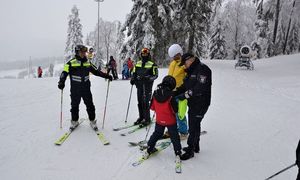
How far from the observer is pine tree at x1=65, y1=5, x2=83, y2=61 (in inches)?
1674

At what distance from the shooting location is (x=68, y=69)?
6.68m

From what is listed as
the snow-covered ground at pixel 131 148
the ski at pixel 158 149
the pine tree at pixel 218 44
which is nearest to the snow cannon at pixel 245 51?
the snow-covered ground at pixel 131 148

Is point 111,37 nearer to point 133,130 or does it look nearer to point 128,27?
point 128,27

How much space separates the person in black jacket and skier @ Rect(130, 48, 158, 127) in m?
1.68

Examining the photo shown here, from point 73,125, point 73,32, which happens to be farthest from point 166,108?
point 73,32

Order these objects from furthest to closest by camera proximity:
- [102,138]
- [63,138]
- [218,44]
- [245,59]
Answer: [218,44] → [245,59] → [102,138] → [63,138]

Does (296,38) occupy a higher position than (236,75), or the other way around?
(296,38)

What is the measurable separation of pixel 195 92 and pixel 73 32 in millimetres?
40163

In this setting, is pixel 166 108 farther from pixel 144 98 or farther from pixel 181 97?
pixel 144 98

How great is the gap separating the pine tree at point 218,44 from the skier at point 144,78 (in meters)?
33.5

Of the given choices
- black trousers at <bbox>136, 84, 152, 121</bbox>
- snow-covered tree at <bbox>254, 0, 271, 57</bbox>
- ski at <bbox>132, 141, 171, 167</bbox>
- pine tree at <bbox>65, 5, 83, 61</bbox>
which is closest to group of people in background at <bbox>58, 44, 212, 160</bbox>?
ski at <bbox>132, 141, 171, 167</bbox>

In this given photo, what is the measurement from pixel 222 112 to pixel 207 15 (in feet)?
58.4

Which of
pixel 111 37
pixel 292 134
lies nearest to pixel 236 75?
pixel 292 134

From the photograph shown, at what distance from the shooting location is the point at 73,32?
42.7 metres
